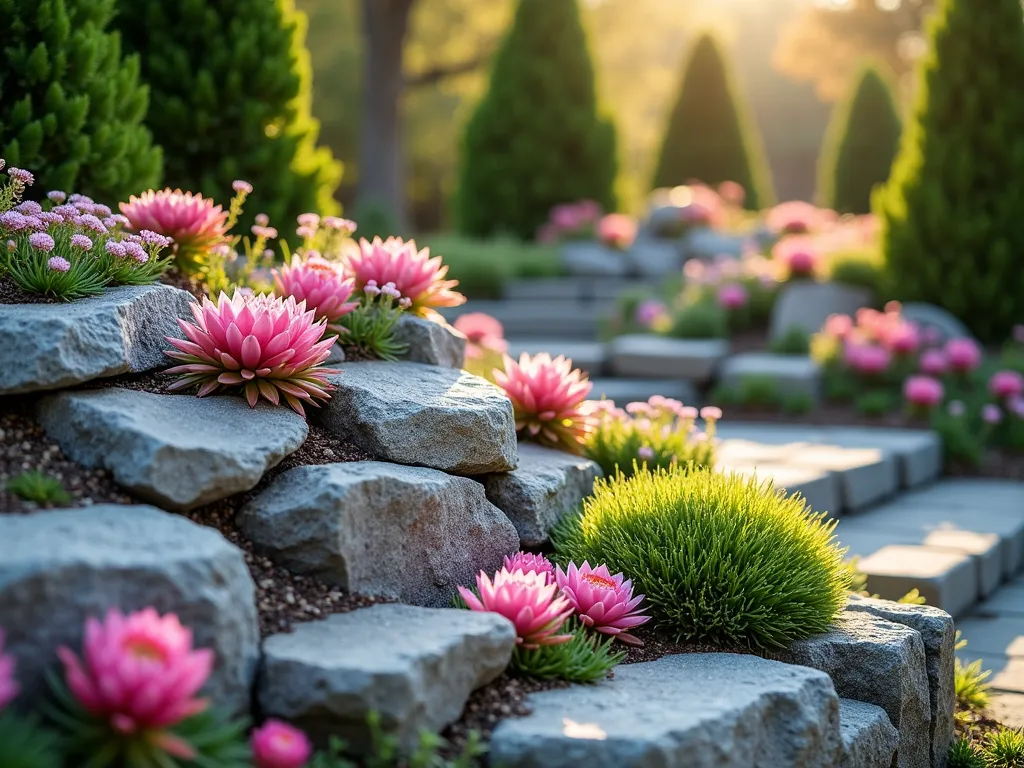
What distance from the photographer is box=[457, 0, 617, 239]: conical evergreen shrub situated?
12.8 meters

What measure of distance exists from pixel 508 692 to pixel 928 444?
478 centimetres

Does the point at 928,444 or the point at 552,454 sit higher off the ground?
the point at 552,454

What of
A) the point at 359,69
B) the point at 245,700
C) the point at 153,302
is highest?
the point at 359,69

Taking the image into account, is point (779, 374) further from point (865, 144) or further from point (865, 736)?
point (865, 144)

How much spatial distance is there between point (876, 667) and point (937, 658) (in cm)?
42

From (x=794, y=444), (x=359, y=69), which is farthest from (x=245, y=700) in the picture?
(x=359, y=69)

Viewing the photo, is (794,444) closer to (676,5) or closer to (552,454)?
(552,454)

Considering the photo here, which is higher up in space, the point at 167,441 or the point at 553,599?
the point at 167,441

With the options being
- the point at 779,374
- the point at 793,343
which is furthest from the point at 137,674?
the point at 793,343

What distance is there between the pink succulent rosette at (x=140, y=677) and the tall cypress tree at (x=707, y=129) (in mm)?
14363

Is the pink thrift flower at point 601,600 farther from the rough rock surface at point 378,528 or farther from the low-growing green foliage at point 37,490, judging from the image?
the low-growing green foliage at point 37,490

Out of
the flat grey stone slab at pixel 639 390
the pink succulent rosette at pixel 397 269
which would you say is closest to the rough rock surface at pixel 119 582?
the pink succulent rosette at pixel 397 269

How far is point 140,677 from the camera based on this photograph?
1.95 m

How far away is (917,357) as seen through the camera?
25.9 feet
